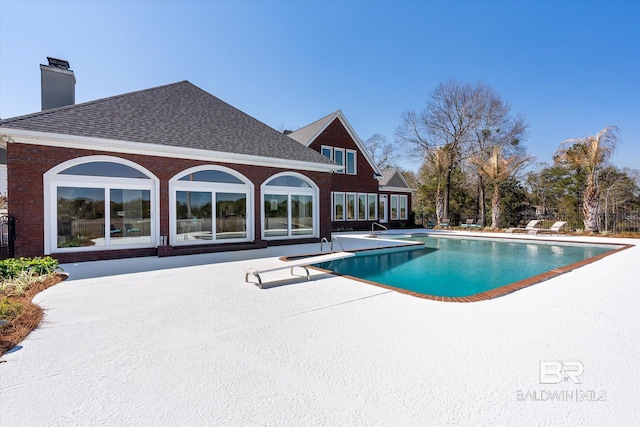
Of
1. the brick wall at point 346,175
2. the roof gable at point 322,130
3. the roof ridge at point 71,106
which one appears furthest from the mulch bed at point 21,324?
the brick wall at point 346,175

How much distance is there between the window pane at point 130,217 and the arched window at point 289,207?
13.9 ft

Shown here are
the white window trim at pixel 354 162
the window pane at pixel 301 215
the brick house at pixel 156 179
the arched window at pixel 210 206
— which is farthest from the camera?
the white window trim at pixel 354 162

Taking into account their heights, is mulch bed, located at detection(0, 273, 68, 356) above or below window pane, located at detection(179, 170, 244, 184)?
below

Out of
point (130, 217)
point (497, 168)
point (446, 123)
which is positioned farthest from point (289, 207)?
point (446, 123)

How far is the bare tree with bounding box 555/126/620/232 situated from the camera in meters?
16.9

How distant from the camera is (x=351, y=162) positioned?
2117 centimetres

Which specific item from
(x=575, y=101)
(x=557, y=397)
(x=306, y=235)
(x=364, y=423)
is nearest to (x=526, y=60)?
(x=575, y=101)

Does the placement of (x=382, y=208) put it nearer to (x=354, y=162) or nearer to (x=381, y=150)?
(x=354, y=162)

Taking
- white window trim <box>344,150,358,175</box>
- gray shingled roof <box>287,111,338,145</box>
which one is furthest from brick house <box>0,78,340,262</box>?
white window trim <box>344,150,358,175</box>

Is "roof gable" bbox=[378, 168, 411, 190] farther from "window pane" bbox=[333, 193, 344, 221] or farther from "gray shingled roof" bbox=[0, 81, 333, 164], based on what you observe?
"gray shingled roof" bbox=[0, 81, 333, 164]

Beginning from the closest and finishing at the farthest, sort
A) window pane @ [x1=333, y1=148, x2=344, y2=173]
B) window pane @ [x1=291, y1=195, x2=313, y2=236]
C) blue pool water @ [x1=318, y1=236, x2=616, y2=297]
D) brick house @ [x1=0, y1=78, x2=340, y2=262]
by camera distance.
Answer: blue pool water @ [x1=318, y1=236, x2=616, y2=297] < brick house @ [x1=0, y1=78, x2=340, y2=262] < window pane @ [x1=291, y1=195, x2=313, y2=236] < window pane @ [x1=333, y1=148, x2=344, y2=173]

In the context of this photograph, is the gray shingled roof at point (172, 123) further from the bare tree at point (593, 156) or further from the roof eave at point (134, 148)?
the bare tree at point (593, 156)

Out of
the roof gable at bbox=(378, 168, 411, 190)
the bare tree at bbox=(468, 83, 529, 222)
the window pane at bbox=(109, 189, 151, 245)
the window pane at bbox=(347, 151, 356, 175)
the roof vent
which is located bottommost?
the window pane at bbox=(109, 189, 151, 245)

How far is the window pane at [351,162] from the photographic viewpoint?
21.0m
